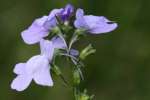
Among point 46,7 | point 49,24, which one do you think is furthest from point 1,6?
point 49,24

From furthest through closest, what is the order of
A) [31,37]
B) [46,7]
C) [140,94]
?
[46,7] < [140,94] < [31,37]

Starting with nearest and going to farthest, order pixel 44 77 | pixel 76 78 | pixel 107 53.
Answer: pixel 44 77 → pixel 76 78 → pixel 107 53

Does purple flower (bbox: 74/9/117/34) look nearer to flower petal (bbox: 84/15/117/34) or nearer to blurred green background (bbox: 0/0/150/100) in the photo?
flower petal (bbox: 84/15/117/34)

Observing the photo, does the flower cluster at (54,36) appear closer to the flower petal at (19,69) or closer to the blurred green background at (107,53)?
the flower petal at (19,69)

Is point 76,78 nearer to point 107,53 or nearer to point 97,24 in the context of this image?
point 97,24

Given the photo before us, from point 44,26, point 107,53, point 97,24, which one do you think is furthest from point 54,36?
point 107,53

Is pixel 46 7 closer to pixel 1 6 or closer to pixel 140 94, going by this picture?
pixel 1 6

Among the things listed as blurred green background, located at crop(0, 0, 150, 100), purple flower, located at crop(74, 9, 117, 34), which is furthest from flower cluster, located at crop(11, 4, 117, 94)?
blurred green background, located at crop(0, 0, 150, 100)
